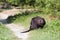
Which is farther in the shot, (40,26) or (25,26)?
(25,26)

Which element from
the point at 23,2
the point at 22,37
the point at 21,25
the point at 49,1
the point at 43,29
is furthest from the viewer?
the point at 23,2

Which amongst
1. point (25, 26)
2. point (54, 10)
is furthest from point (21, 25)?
point (54, 10)

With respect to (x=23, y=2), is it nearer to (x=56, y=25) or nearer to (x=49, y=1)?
(x=49, y=1)

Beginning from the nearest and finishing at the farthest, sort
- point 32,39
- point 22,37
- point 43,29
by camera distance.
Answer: point 32,39 → point 22,37 → point 43,29

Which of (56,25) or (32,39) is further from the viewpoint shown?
(56,25)

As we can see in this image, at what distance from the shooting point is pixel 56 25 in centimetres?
1616

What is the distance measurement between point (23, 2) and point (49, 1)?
26.4 ft

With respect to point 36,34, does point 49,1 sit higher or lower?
higher

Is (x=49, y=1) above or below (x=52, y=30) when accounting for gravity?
above

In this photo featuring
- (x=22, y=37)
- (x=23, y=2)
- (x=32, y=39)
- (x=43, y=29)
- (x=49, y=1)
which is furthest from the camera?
(x=23, y=2)

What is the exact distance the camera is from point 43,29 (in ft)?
51.2

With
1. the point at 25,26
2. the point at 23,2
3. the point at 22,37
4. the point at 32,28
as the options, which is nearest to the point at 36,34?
the point at 22,37

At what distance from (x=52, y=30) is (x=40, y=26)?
1.46m

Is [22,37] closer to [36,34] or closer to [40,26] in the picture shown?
[36,34]
